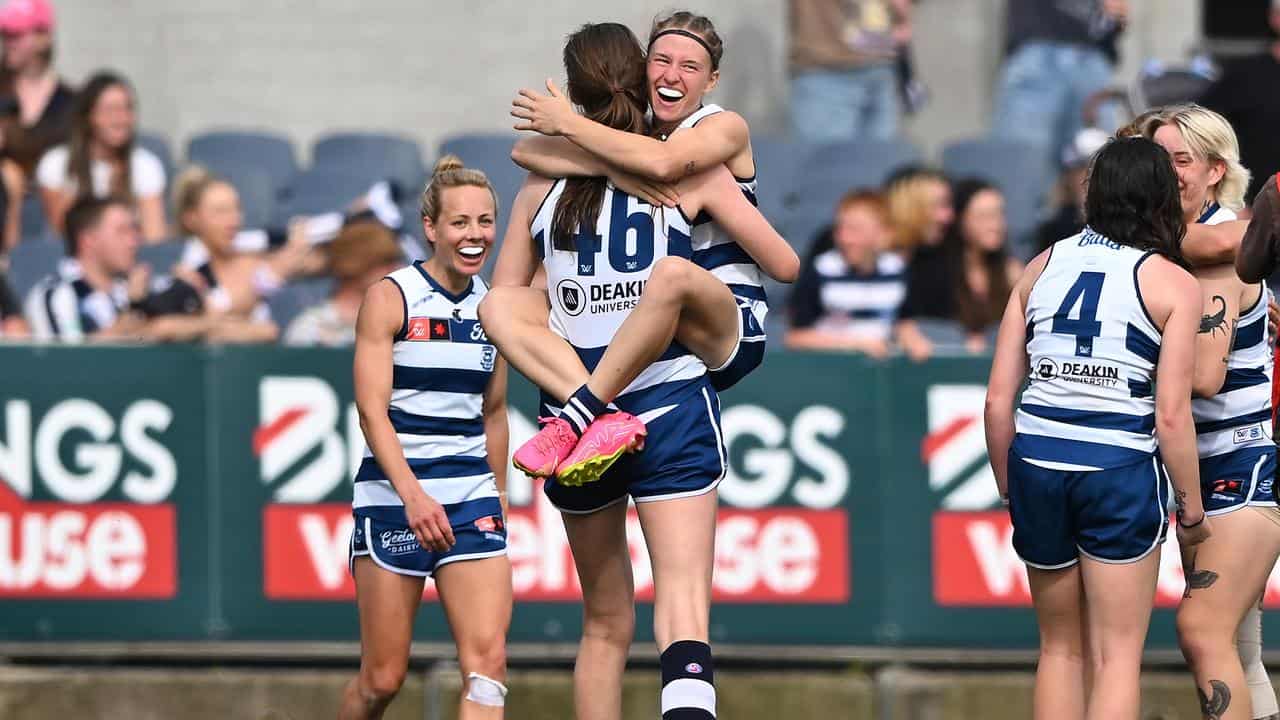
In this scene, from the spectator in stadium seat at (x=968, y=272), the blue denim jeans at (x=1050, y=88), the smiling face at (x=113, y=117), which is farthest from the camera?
the blue denim jeans at (x=1050, y=88)

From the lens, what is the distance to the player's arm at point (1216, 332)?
6.13 meters

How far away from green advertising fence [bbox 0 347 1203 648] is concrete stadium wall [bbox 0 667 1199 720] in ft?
0.56

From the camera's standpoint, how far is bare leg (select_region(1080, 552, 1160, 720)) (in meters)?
5.80

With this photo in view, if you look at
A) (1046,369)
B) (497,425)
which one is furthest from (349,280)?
(1046,369)

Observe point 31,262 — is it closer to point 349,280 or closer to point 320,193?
point 320,193

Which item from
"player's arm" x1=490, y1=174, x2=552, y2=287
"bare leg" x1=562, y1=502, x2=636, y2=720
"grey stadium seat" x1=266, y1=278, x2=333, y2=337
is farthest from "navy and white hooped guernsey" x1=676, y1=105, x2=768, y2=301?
"grey stadium seat" x1=266, y1=278, x2=333, y2=337

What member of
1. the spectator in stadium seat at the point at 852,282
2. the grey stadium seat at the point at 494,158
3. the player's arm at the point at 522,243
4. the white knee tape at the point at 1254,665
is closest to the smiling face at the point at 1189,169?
the white knee tape at the point at 1254,665

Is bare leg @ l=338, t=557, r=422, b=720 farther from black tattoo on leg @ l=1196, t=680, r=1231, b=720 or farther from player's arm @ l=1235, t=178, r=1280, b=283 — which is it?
player's arm @ l=1235, t=178, r=1280, b=283

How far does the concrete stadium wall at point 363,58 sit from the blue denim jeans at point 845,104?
3.35 feet

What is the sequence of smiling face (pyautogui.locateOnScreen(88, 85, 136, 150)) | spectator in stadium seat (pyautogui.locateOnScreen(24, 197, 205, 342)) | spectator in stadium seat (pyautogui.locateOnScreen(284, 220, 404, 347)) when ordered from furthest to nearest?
smiling face (pyautogui.locateOnScreen(88, 85, 136, 150)) < spectator in stadium seat (pyautogui.locateOnScreen(24, 197, 205, 342)) < spectator in stadium seat (pyautogui.locateOnScreen(284, 220, 404, 347))

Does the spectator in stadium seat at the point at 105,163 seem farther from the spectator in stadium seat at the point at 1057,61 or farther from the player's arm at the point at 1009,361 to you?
the player's arm at the point at 1009,361

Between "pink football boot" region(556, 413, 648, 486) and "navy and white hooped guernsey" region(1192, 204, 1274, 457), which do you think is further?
"navy and white hooped guernsey" region(1192, 204, 1274, 457)

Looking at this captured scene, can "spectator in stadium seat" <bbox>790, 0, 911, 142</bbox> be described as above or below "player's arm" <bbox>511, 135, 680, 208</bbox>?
above

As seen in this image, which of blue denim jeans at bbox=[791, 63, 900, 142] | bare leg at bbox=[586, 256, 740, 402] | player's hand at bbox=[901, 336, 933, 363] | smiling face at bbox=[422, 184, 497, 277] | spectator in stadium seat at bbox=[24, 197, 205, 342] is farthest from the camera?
blue denim jeans at bbox=[791, 63, 900, 142]
